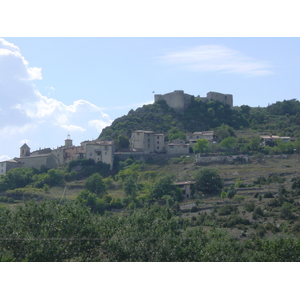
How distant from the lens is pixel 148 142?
190 ft

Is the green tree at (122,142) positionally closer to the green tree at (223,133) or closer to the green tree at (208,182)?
the green tree at (223,133)

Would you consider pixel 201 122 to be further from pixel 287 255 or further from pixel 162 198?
pixel 287 255

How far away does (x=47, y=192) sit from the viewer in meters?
46.9

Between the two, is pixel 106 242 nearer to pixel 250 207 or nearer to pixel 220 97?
pixel 250 207

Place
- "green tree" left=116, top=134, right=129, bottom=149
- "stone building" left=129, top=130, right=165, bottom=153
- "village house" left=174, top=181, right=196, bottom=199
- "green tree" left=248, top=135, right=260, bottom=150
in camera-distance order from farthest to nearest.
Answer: "green tree" left=116, top=134, right=129, bottom=149 → "stone building" left=129, top=130, right=165, bottom=153 → "green tree" left=248, top=135, right=260, bottom=150 → "village house" left=174, top=181, right=196, bottom=199

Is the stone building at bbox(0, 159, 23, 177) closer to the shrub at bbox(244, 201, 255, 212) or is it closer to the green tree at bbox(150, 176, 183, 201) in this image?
the green tree at bbox(150, 176, 183, 201)

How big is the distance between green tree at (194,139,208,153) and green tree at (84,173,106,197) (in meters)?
12.8

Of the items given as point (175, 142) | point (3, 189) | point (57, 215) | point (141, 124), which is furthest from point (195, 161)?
point (57, 215)

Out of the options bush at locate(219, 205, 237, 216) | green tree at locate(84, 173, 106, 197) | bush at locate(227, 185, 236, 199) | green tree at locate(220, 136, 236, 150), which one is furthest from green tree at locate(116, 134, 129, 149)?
bush at locate(219, 205, 237, 216)

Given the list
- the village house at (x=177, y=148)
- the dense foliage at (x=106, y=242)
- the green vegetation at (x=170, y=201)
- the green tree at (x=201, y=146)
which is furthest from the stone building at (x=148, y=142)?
the dense foliage at (x=106, y=242)

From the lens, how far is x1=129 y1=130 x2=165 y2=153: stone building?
57625 mm

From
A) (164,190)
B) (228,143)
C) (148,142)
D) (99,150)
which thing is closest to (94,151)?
(99,150)

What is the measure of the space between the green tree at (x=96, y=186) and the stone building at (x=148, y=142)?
11275mm

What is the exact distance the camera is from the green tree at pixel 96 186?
46.4 metres
